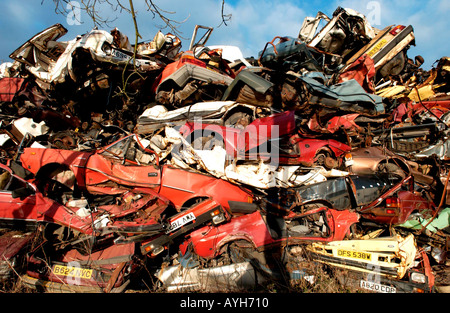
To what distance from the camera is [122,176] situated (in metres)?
4.25

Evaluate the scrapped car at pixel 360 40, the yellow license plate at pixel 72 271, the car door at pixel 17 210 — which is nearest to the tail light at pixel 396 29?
the scrapped car at pixel 360 40

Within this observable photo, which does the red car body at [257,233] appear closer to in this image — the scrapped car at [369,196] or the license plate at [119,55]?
the scrapped car at [369,196]

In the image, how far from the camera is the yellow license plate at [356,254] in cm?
315

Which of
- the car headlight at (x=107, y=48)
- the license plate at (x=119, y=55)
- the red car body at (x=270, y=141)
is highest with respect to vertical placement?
the car headlight at (x=107, y=48)

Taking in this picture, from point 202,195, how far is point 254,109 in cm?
232

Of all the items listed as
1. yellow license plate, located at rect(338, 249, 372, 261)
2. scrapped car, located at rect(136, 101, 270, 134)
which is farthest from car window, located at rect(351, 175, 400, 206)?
scrapped car, located at rect(136, 101, 270, 134)

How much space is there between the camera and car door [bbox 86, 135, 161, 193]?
165 inches

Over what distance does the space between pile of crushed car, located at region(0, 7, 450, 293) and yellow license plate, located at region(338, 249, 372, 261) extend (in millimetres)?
14

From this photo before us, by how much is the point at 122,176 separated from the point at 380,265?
4560 millimetres

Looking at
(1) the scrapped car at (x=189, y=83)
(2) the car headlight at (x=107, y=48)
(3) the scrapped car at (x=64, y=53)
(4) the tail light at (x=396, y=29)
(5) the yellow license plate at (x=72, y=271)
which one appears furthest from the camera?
(4) the tail light at (x=396, y=29)

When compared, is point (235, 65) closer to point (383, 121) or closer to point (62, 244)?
point (383, 121)

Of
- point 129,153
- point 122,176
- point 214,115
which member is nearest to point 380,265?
point 214,115

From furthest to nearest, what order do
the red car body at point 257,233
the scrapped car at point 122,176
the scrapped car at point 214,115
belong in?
1. the scrapped car at point 214,115
2. the scrapped car at point 122,176
3. the red car body at point 257,233

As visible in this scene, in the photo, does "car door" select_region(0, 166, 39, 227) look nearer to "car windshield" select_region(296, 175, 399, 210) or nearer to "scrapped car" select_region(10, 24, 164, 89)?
"scrapped car" select_region(10, 24, 164, 89)
